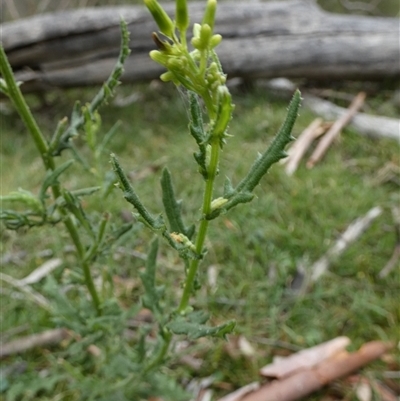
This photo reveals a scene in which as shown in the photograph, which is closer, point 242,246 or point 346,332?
point 346,332

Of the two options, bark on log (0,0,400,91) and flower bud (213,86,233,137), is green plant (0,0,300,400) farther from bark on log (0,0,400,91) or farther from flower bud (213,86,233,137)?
bark on log (0,0,400,91)

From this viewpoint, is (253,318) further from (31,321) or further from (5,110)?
(5,110)

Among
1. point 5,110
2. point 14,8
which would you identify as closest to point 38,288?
point 5,110

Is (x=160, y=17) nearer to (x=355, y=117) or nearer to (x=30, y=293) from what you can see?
(x=30, y=293)

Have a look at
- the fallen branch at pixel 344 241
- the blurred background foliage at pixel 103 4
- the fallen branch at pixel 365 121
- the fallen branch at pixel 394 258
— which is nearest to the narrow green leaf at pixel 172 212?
the fallen branch at pixel 344 241

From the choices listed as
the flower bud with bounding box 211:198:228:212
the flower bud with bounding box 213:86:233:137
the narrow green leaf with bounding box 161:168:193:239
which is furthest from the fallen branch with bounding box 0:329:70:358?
the flower bud with bounding box 213:86:233:137

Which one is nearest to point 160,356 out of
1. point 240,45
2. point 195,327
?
point 195,327
